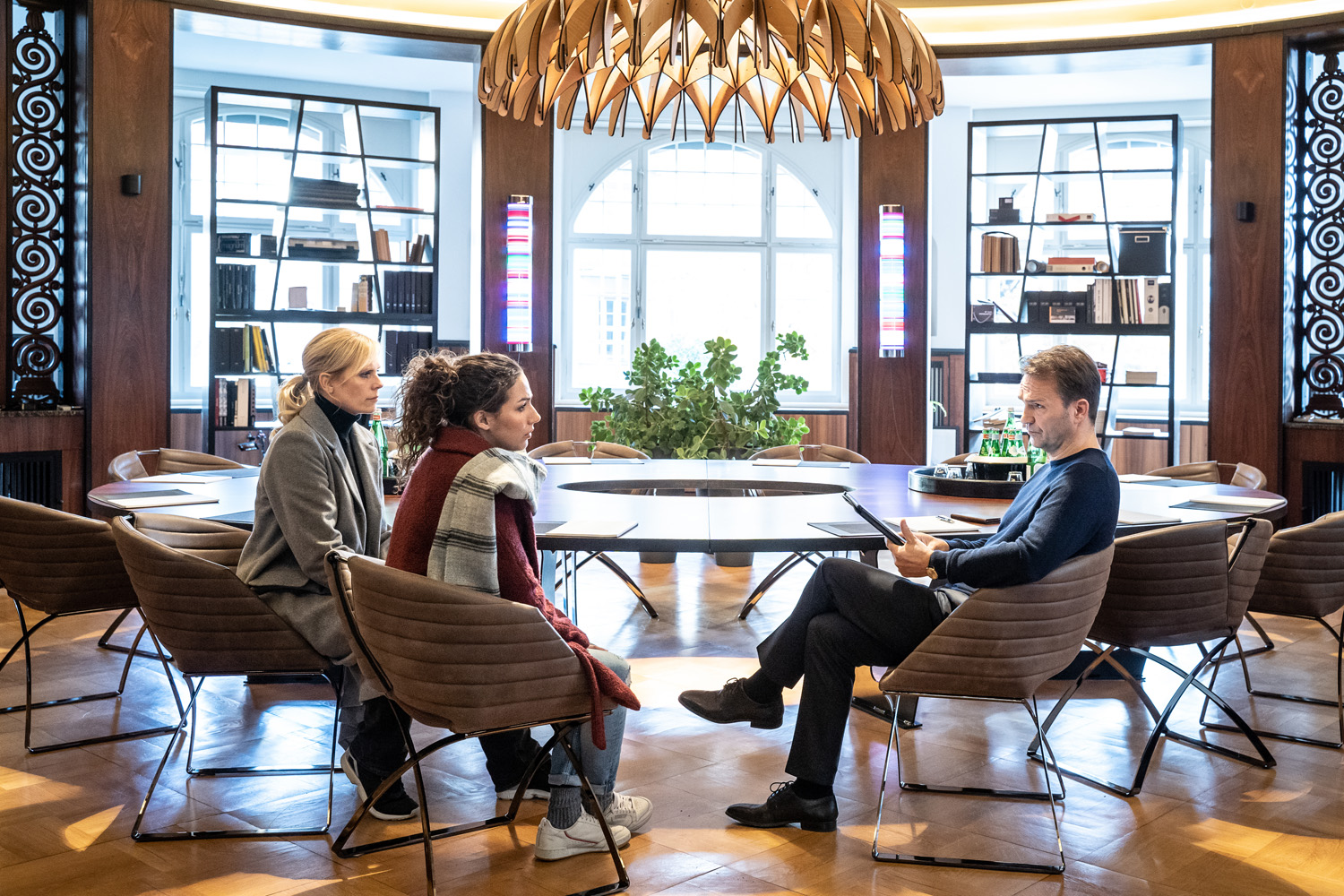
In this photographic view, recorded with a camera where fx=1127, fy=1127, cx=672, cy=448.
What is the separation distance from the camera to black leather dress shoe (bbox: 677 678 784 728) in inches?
123

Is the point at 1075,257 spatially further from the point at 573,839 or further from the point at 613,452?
the point at 573,839

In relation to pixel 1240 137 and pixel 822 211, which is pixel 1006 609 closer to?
pixel 1240 137

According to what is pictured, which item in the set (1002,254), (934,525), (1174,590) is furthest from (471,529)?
(1002,254)

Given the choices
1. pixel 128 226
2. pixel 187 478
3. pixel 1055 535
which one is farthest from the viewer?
pixel 128 226

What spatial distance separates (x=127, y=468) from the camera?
504 centimetres

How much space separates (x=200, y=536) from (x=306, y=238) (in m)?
5.59

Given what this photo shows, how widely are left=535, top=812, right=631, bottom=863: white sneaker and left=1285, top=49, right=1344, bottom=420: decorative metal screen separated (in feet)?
19.3

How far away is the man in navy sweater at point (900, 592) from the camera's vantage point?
281 cm

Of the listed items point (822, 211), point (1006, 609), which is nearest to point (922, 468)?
point (1006, 609)

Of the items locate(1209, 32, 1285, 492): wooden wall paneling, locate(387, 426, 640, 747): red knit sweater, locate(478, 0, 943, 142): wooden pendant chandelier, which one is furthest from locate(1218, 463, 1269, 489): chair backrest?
locate(387, 426, 640, 747): red knit sweater

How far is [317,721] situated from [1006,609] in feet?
7.84

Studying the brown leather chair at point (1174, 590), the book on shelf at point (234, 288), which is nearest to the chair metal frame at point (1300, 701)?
the brown leather chair at point (1174, 590)

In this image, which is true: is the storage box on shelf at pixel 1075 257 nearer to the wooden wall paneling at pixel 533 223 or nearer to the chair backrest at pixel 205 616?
the wooden wall paneling at pixel 533 223

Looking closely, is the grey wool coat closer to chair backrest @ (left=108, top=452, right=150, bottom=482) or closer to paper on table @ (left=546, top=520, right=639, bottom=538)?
paper on table @ (left=546, top=520, right=639, bottom=538)
